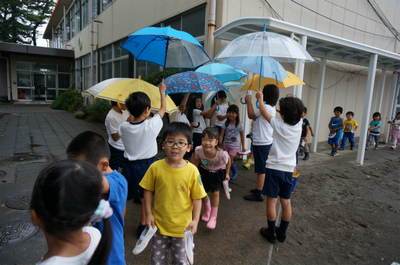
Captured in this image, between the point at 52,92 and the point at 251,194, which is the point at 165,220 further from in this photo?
the point at 52,92

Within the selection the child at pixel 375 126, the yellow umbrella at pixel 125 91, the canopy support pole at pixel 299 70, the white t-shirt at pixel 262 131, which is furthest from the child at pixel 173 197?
the child at pixel 375 126

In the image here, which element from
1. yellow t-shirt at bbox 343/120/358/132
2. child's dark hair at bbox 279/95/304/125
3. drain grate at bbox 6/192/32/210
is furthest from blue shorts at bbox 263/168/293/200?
yellow t-shirt at bbox 343/120/358/132

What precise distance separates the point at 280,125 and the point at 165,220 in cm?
164

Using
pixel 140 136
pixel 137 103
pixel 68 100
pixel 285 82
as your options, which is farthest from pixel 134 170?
pixel 68 100

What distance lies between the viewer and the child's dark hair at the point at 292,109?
2686 mm

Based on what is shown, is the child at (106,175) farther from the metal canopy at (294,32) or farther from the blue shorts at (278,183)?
the metal canopy at (294,32)

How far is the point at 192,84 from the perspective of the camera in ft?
11.5

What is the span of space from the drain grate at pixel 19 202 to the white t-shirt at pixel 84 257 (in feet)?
9.78

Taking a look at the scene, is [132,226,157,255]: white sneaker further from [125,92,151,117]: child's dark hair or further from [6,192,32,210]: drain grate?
[6,192,32,210]: drain grate

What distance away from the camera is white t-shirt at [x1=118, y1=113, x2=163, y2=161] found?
2573mm

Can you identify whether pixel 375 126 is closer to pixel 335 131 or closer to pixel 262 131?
pixel 335 131

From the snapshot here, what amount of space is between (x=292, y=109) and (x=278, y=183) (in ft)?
2.78

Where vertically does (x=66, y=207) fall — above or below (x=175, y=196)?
above

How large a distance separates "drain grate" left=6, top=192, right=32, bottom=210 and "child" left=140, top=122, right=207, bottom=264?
7.90ft
